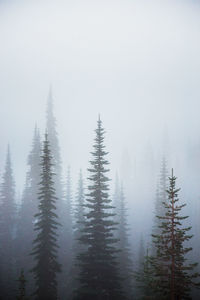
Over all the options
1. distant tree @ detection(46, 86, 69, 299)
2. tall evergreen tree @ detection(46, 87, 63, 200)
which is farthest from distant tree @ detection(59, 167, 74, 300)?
tall evergreen tree @ detection(46, 87, 63, 200)

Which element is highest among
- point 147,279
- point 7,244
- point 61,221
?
point 61,221

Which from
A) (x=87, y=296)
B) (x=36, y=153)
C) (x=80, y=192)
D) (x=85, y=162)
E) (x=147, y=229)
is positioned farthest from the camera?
(x=85, y=162)

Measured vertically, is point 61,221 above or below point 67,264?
above

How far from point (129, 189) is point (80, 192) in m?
49.3

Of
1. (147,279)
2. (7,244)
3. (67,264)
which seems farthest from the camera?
(7,244)

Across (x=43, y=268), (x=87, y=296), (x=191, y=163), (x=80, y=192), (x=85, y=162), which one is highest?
(x=85, y=162)

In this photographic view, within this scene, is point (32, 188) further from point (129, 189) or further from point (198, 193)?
point (198, 193)

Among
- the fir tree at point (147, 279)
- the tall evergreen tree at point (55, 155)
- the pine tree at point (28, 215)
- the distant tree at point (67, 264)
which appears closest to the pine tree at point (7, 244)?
the pine tree at point (28, 215)

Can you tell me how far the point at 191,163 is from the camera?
340 ft

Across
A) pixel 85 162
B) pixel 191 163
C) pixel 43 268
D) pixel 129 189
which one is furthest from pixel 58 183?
pixel 85 162

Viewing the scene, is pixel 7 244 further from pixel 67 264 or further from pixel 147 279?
pixel 147 279

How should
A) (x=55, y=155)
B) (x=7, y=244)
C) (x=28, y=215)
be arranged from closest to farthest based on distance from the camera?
(x=7, y=244) → (x=28, y=215) → (x=55, y=155)

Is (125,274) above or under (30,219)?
under

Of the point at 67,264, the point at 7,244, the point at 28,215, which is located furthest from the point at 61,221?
the point at 7,244
